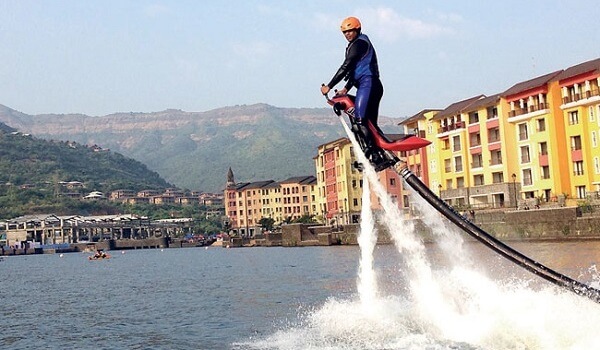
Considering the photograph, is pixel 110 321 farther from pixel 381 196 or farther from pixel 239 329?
pixel 381 196

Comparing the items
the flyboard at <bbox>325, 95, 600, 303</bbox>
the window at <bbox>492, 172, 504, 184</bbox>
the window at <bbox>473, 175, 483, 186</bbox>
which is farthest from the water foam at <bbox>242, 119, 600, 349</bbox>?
the window at <bbox>473, 175, 483, 186</bbox>

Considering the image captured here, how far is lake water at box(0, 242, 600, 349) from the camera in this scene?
15.5 metres

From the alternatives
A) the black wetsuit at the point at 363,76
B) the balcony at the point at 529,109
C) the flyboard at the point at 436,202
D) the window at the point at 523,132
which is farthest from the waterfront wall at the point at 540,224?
the black wetsuit at the point at 363,76

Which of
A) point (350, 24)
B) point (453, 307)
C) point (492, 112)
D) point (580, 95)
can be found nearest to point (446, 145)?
point (492, 112)

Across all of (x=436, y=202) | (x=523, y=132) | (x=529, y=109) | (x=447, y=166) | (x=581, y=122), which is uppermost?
(x=529, y=109)

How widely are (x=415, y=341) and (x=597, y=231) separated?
55032 millimetres

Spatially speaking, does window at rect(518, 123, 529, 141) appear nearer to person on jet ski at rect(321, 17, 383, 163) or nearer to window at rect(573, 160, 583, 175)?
window at rect(573, 160, 583, 175)

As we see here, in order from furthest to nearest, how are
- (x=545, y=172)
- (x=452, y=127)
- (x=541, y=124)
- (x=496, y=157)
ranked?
(x=452, y=127) < (x=496, y=157) < (x=541, y=124) < (x=545, y=172)

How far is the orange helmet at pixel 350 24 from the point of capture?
13875 millimetres

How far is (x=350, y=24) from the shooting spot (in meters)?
13.9

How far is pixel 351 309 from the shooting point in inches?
843

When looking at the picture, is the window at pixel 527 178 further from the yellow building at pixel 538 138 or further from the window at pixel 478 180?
the window at pixel 478 180

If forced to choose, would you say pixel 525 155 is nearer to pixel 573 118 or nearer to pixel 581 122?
pixel 573 118

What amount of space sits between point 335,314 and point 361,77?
363 inches
